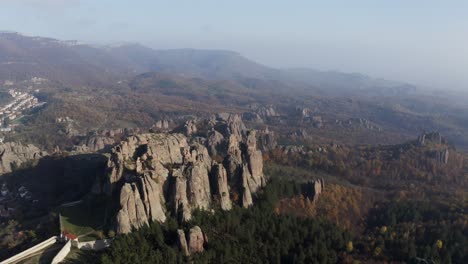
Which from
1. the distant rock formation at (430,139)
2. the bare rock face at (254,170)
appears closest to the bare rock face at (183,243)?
the bare rock face at (254,170)

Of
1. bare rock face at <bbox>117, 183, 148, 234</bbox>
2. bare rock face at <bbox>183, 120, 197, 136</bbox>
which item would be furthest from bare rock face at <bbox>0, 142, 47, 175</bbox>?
bare rock face at <bbox>117, 183, 148, 234</bbox>

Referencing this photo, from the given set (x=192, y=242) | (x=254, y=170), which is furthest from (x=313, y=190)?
(x=192, y=242)

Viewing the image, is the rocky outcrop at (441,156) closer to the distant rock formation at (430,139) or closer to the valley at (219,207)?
the distant rock formation at (430,139)

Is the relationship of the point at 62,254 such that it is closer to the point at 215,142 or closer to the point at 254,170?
the point at 254,170

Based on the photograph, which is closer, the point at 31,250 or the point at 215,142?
the point at 31,250

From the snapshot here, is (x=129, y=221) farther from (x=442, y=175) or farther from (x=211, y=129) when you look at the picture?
(x=442, y=175)

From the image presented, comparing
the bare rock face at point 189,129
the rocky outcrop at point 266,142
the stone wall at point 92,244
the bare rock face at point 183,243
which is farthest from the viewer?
the rocky outcrop at point 266,142
